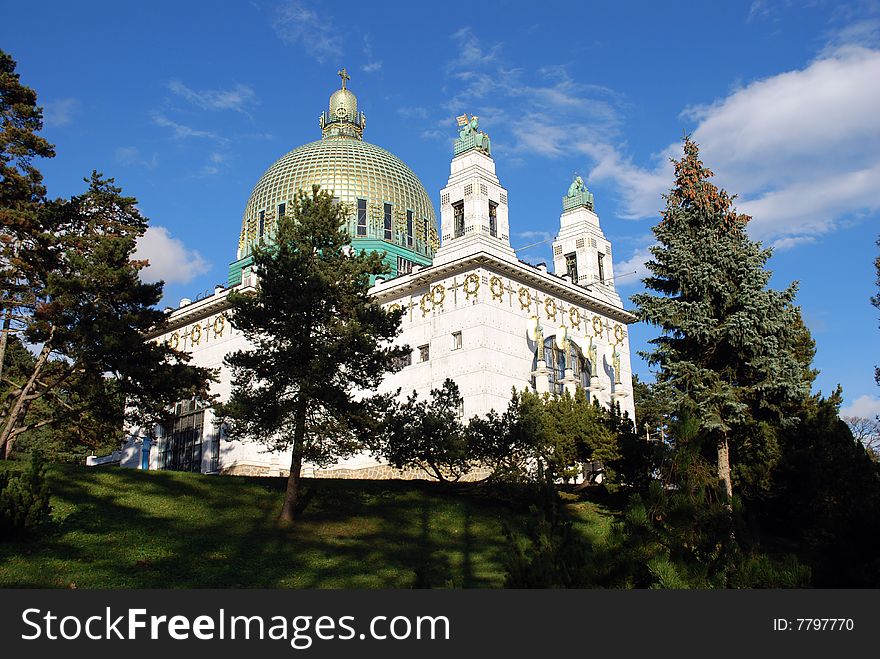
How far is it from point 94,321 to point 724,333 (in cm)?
2253

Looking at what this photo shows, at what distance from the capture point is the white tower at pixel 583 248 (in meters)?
49.7

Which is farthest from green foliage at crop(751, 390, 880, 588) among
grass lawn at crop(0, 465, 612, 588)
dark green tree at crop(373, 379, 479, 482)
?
dark green tree at crop(373, 379, 479, 482)

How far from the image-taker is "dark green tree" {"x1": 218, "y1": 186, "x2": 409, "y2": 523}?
26.3 meters

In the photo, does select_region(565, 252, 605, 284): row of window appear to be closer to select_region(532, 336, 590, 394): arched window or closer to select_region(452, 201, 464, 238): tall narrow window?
select_region(532, 336, 590, 394): arched window

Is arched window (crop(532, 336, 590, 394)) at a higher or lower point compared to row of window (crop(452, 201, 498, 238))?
lower

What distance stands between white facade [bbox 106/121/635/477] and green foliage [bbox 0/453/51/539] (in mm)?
18442

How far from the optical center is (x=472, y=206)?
42375 millimetres

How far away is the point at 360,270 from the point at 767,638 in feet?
66.4

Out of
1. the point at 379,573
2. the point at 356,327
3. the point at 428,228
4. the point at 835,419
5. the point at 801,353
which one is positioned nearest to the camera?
the point at 379,573

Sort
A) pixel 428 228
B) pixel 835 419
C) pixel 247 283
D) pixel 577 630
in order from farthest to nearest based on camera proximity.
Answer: pixel 428 228, pixel 247 283, pixel 835 419, pixel 577 630

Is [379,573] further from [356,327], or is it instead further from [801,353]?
[801,353]

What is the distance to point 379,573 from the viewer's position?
68.2ft

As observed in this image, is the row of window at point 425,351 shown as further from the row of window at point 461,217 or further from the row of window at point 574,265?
the row of window at point 574,265

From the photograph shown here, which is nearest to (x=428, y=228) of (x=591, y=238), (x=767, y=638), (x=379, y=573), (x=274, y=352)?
(x=591, y=238)
